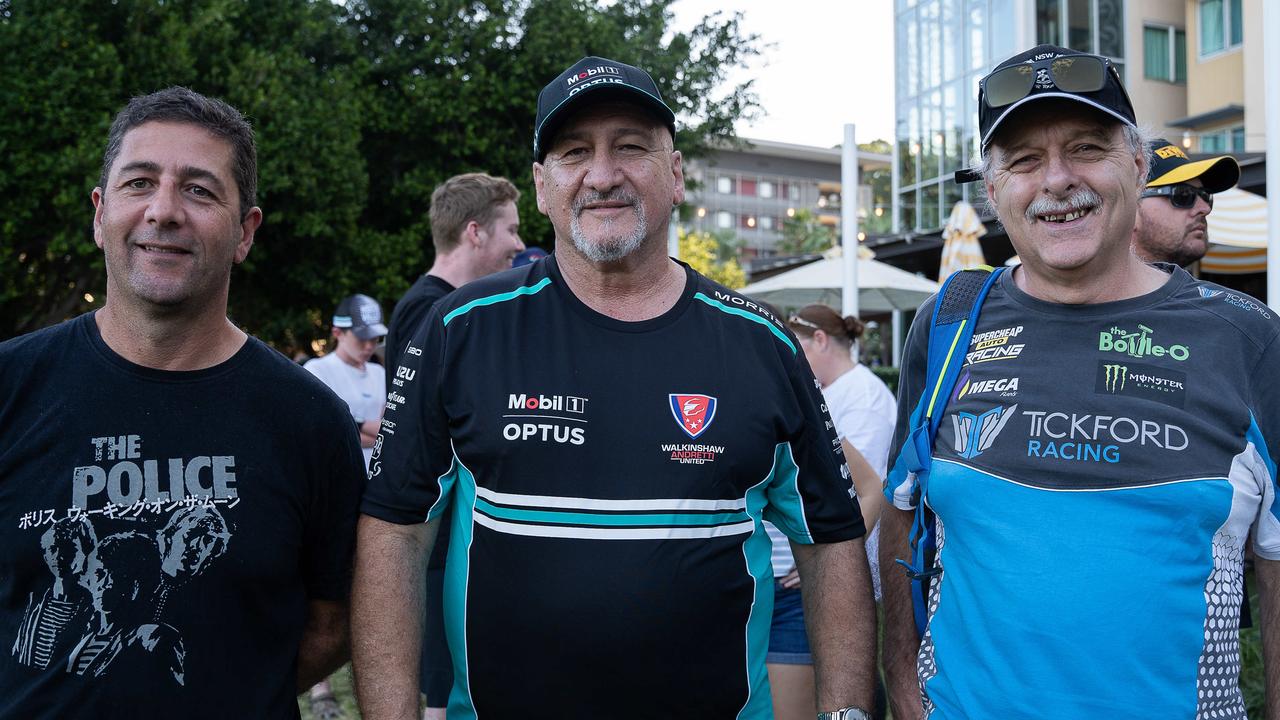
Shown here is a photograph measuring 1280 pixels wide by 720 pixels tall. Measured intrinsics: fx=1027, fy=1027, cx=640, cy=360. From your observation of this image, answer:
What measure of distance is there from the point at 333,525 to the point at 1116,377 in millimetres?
1720

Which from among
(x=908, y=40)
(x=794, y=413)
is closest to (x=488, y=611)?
(x=794, y=413)

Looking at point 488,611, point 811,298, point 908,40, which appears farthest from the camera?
point 908,40

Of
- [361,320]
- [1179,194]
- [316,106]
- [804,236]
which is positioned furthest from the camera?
[804,236]

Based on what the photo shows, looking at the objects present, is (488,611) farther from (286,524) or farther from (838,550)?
(838,550)

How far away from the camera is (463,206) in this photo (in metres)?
4.78

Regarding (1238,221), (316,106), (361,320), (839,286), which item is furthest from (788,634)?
(316,106)

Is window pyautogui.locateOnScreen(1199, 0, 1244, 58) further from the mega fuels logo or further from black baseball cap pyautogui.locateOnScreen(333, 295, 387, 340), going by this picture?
the mega fuels logo

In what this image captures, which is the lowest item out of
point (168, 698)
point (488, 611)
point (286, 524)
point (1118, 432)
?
point (168, 698)

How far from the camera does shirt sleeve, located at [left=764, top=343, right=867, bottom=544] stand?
2371mm

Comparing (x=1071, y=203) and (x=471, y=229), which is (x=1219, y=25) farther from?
(x=1071, y=203)

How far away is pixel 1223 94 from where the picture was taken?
19.3 meters

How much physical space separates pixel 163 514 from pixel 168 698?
36cm

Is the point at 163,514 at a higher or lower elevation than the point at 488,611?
higher

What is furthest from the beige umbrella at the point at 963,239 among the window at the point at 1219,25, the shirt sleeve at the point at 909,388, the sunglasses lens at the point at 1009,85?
the window at the point at 1219,25
